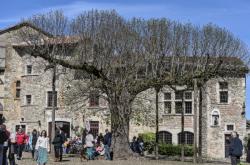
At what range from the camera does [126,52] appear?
1116 inches

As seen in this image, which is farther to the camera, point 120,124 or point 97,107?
point 97,107

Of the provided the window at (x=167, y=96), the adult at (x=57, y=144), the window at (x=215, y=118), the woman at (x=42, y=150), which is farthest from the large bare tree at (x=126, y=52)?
the window at (x=167, y=96)

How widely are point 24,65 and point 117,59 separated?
23105 millimetres

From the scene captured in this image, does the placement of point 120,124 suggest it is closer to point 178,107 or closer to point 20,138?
point 20,138

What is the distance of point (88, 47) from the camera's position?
1089 inches

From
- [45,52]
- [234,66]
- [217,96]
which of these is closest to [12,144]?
[45,52]

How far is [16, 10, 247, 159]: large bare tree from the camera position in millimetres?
27578

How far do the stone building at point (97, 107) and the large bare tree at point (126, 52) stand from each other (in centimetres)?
872

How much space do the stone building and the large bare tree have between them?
28.6 ft

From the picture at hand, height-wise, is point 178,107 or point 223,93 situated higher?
point 223,93

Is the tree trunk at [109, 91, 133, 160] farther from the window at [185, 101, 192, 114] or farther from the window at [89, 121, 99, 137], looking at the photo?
the window at [89, 121, 99, 137]

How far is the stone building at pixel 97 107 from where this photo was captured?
140 feet

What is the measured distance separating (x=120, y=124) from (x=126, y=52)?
387cm

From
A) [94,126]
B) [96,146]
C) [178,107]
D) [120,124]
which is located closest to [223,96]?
[178,107]
